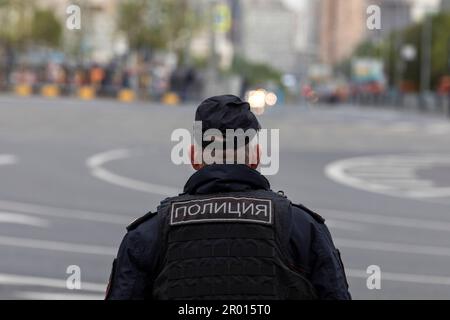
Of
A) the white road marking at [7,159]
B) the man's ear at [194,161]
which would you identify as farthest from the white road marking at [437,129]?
the man's ear at [194,161]

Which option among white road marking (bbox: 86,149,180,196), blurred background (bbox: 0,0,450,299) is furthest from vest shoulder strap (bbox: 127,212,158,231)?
white road marking (bbox: 86,149,180,196)

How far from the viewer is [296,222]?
12.2 ft

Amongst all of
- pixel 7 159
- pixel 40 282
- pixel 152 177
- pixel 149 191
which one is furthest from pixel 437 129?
pixel 40 282

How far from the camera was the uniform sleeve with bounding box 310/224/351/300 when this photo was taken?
11.9 feet

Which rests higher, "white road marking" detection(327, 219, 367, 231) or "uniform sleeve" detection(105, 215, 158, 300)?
"white road marking" detection(327, 219, 367, 231)

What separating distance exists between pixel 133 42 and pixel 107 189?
60.2 metres

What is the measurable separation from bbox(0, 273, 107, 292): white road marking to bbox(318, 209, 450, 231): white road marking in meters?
6.72

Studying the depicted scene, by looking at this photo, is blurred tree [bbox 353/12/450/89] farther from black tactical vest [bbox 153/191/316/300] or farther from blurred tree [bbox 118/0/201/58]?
black tactical vest [bbox 153/191/316/300]

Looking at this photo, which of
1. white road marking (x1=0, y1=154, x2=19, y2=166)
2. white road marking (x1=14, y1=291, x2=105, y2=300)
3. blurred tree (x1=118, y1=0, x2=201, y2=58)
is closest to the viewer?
white road marking (x1=14, y1=291, x2=105, y2=300)

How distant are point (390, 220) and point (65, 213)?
462 cm

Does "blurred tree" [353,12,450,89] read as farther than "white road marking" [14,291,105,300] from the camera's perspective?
Yes

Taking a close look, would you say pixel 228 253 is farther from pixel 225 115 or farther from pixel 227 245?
pixel 225 115

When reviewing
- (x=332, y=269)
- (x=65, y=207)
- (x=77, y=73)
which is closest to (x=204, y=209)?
(x=332, y=269)

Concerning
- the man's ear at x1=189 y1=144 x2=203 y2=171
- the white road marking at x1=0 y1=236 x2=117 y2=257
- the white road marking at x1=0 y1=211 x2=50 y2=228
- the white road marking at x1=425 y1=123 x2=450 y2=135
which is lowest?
the man's ear at x1=189 y1=144 x2=203 y2=171
